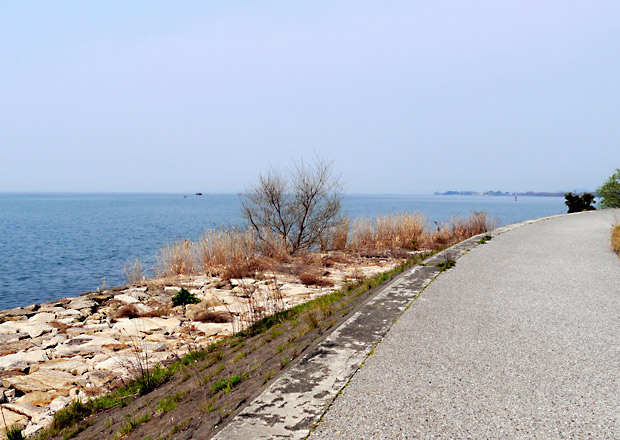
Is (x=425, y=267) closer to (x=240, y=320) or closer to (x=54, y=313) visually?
(x=240, y=320)

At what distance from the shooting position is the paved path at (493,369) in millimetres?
3068

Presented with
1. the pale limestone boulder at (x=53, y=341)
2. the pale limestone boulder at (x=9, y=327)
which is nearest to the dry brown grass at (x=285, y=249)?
the pale limestone boulder at (x=9, y=327)

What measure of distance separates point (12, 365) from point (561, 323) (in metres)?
7.27

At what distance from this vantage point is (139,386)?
5059mm

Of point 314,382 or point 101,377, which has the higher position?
point 314,382

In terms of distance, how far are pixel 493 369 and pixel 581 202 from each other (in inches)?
1347

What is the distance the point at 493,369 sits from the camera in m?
3.99

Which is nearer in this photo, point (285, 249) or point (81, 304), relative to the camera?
point (81, 304)

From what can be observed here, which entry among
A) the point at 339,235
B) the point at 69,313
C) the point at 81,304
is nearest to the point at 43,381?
the point at 69,313

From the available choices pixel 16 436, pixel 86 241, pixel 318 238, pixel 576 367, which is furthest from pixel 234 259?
pixel 86 241

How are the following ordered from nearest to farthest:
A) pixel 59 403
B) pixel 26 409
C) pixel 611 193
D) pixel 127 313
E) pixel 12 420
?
1. pixel 12 420
2. pixel 26 409
3. pixel 59 403
4. pixel 127 313
5. pixel 611 193

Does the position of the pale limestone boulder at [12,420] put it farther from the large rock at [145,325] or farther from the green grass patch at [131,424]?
the large rock at [145,325]

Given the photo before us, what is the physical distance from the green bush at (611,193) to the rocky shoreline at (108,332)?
2910 cm

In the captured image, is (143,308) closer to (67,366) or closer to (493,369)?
(67,366)
